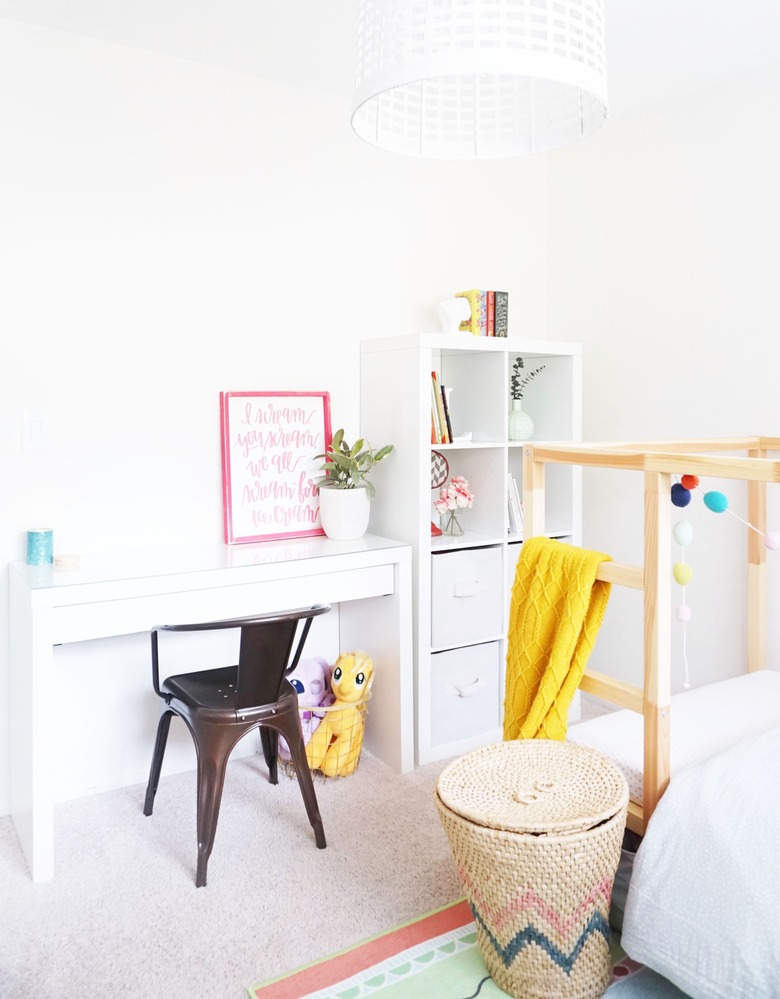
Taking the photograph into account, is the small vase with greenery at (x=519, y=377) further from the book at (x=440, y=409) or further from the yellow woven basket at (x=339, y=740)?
the yellow woven basket at (x=339, y=740)

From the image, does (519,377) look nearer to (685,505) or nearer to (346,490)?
(346,490)

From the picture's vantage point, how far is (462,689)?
9.45ft

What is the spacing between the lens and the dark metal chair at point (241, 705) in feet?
6.79

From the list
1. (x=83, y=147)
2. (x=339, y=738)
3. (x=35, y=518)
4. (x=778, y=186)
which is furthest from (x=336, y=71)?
(x=339, y=738)

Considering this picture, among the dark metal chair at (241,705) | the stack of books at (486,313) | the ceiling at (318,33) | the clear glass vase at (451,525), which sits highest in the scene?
the ceiling at (318,33)

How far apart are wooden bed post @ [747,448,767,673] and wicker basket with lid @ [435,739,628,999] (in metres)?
1.03

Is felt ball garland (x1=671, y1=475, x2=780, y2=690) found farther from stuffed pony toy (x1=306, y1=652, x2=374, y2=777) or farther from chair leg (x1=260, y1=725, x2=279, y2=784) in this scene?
chair leg (x1=260, y1=725, x2=279, y2=784)

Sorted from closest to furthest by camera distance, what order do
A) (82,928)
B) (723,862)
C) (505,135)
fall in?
(723,862), (505,135), (82,928)

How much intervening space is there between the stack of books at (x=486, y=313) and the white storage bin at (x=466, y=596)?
2.62 feet

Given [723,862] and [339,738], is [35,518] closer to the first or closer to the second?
[339,738]

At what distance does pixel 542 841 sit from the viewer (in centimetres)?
150

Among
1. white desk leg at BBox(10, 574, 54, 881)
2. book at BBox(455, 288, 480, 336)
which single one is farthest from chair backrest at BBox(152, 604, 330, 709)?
book at BBox(455, 288, 480, 336)

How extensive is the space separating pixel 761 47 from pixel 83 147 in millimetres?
2067

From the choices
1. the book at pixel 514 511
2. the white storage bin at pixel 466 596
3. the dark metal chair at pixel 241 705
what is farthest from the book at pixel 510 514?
the dark metal chair at pixel 241 705
